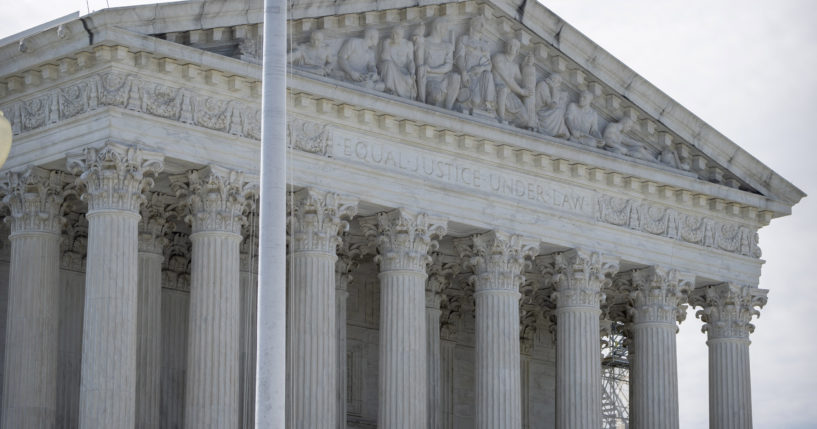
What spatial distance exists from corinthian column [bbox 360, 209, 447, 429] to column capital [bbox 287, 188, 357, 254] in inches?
90.0

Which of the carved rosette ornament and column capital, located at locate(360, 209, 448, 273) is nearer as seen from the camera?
column capital, located at locate(360, 209, 448, 273)

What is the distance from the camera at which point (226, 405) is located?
40.5 metres

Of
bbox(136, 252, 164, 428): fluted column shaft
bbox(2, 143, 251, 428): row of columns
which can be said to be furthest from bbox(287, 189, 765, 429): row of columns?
bbox(136, 252, 164, 428): fluted column shaft

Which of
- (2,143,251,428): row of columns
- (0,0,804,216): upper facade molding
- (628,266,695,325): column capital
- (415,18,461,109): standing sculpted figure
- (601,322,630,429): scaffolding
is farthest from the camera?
(601,322,630,429): scaffolding

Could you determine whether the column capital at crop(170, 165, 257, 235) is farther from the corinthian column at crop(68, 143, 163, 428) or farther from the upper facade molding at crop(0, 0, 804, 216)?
the upper facade molding at crop(0, 0, 804, 216)

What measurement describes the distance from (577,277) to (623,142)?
465 centimetres

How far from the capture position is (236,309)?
136 ft

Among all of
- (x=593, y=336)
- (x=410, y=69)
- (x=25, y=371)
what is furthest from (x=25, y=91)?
(x=593, y=336)

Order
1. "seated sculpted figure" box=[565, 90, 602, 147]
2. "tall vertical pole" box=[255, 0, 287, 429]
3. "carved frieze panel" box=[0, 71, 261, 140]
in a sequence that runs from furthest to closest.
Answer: "seated sculpted figure" box=[565, 90, 602, 147], "carved frieze panel" box=[0, 71, 261, 140], "tall vertical pole" box=[255, 0, 287, 429]

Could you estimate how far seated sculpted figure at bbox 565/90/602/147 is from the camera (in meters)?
49.4

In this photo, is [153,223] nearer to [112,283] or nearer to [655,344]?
[112,283]

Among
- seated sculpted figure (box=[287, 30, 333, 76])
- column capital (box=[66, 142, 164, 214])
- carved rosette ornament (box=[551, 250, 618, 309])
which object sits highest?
seated sculpted figure (box=[287, 30, 333, 76])

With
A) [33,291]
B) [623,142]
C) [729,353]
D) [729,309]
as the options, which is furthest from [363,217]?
[729,353]

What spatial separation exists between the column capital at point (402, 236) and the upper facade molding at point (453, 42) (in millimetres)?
4891
